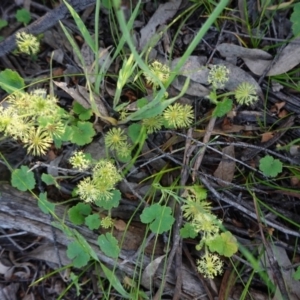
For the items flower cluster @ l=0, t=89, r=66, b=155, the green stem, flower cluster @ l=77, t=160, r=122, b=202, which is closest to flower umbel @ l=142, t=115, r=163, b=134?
the green stem

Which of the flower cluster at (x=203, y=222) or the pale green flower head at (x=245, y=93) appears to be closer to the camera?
the flower cluster at (x=203, y=222)

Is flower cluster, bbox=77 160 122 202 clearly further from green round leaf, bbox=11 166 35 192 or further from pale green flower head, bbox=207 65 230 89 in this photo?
pale green flower head, bbox=207 65 230 89

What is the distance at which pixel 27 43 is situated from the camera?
5.83 feet

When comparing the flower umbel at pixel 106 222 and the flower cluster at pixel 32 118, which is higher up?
the flower cluster at pixel 32 118

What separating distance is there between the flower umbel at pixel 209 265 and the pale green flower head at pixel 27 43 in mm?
1062

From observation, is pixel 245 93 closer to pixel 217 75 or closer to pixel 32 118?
pixel 217 75

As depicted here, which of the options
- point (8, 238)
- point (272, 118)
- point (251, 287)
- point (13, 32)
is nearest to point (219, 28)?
point (272, 118)

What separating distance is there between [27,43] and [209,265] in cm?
111

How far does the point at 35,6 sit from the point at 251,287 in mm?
1508

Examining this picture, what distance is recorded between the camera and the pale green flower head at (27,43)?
1.78 m

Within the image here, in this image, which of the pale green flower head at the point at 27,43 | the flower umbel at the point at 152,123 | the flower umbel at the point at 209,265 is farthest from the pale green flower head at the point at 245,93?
the pale green flower head at the point at 27,43

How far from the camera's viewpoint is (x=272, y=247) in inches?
68.1

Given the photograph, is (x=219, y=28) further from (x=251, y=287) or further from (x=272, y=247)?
(x=251, y=287)

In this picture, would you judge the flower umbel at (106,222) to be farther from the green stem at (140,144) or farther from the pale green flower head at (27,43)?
the pale green flower head at (27,43)
